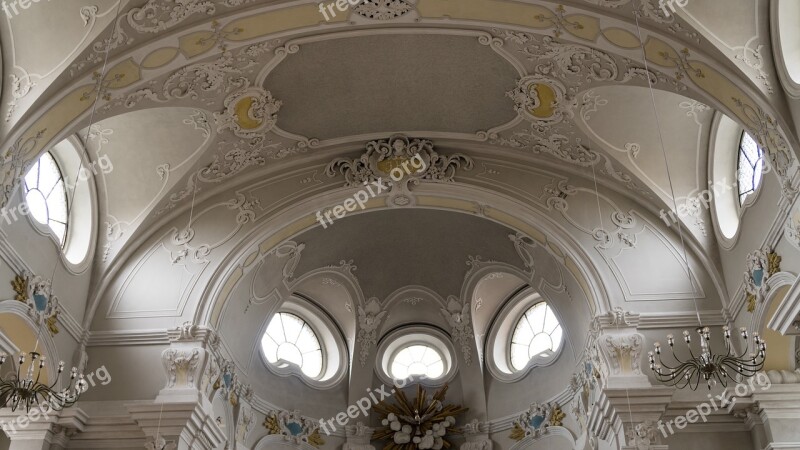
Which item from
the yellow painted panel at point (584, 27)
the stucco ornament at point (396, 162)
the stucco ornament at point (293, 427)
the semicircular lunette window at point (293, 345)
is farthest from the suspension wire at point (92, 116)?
the yellow painted panel at point (584, 27)

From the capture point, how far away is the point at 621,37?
11047 millimetres

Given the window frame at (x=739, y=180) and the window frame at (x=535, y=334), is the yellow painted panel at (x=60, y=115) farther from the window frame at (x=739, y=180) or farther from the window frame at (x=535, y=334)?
the window frame at (x=535, y=334)

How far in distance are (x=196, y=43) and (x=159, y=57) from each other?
0.51m

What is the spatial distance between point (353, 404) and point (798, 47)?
10.5 metres

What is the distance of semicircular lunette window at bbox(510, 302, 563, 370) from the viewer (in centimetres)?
1658

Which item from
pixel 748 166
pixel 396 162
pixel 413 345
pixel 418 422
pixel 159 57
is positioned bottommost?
pixel 418 422

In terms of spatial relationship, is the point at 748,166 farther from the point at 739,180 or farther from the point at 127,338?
the point at 127,338

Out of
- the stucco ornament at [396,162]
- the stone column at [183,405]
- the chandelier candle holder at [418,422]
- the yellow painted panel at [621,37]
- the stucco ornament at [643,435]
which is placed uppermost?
the stucco ornament at [396,162]

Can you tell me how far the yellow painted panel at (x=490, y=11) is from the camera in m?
11.2

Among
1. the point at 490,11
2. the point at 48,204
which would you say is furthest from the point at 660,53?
the point at 48,204

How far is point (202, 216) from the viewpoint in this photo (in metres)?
14.2

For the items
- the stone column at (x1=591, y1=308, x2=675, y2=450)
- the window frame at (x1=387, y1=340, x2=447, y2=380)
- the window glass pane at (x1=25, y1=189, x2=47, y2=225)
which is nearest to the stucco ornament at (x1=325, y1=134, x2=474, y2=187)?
the stone column at (x1=591, y1=308, x2=675, y2=450)

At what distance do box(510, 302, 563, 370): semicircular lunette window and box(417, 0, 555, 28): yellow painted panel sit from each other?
22.4 feet

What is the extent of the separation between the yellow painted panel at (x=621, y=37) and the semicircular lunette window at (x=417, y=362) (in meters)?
8.77
